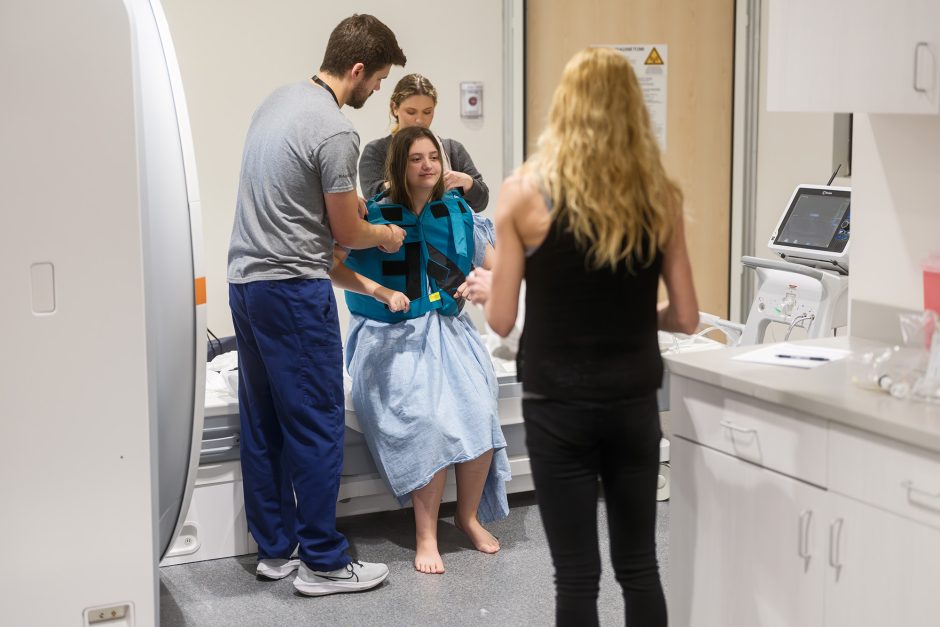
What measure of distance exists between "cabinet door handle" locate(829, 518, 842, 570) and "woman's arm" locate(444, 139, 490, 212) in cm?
183

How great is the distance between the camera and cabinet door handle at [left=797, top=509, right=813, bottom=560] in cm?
200

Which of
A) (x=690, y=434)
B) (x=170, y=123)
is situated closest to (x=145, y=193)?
(x=170, y=123)

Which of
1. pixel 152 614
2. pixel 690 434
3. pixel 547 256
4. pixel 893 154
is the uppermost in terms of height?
pixel 893 154

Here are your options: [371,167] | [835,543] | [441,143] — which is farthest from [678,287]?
[371,167]

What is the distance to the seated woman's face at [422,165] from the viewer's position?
3.29 m

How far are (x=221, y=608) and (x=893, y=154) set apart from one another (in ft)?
6.84

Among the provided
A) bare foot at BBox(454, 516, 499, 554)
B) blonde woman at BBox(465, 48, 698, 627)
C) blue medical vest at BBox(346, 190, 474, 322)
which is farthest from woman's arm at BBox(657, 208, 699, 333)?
bare foot at BBox(454, 516, 499, 554)

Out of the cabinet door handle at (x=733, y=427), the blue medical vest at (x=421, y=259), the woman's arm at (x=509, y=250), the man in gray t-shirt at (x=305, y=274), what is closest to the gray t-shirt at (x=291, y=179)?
the man in gray t-shirt at (x=305, y=274)

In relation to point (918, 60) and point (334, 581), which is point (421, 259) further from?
point (918, 60)

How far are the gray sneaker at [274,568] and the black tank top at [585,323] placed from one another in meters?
1.50

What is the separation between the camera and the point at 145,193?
7.59ft

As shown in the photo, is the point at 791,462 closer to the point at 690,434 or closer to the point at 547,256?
the point at 690,434

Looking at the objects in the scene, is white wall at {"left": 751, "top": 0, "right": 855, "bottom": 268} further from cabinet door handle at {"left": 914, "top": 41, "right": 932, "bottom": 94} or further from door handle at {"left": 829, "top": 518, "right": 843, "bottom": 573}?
door handle at {"left": 829, "top": 518, "right": 843, "bottom": 573}

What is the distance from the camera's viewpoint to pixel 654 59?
16.9 feet
